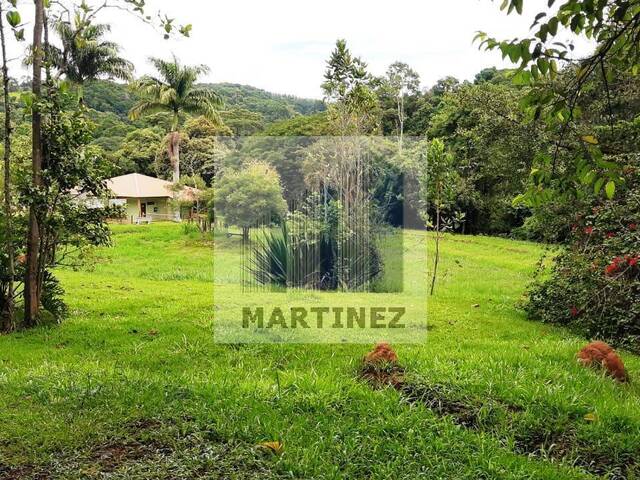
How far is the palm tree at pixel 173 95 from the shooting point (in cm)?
2716

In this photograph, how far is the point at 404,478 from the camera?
2.54 meters

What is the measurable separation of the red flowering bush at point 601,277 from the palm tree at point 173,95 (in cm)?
2328

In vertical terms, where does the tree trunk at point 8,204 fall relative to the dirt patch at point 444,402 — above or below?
above

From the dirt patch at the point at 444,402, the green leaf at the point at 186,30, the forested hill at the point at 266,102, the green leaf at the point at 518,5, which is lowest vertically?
the dirt patch at the point at 444,402

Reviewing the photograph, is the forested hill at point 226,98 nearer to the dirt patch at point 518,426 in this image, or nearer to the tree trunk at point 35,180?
the tree trunk at point 35,180

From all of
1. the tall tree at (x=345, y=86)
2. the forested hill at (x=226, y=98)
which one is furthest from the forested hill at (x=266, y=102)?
the tall tree at (x=345, y=86)

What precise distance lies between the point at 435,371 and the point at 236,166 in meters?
4.02

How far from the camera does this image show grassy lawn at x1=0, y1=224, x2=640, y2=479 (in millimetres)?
2650

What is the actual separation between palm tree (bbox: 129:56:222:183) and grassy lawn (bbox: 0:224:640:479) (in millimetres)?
23946

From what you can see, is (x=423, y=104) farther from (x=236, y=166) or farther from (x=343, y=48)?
(x=236, y=166)

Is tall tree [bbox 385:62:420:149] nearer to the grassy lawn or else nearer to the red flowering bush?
the red flowering bush

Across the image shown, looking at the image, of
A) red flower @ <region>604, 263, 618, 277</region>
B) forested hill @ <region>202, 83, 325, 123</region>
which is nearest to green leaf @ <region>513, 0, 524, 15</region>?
red flower @ <region>604, 263, 618, 277</region>

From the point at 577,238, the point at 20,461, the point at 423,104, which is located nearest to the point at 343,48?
Result: the point at 577,238

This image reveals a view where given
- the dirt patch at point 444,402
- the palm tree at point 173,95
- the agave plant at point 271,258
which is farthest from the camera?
the palm tree at point 173,95
